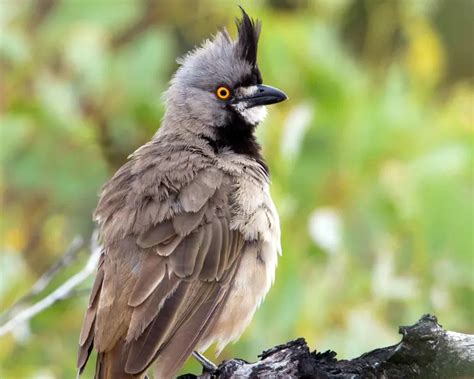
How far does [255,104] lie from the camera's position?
696cm

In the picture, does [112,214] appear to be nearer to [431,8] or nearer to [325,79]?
[325,79]

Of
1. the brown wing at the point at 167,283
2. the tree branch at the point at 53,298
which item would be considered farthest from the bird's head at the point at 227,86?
the tree branch at the point at 53,298

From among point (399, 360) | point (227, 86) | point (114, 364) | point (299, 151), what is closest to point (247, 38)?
point (227, 86)

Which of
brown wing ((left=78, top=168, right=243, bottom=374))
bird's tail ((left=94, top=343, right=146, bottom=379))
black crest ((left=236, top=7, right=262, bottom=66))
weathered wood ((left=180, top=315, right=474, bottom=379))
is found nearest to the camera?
weathered wood ((left=180, top=315, right=474, bottom=379))

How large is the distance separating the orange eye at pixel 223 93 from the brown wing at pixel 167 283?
94cm

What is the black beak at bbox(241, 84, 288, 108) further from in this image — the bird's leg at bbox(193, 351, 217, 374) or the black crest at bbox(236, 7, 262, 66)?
the bird's leg at bbox(193, 351, 217, 374)

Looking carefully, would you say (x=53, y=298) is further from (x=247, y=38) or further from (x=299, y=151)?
(x=299, y=151)

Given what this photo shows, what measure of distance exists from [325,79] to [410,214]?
1570mm

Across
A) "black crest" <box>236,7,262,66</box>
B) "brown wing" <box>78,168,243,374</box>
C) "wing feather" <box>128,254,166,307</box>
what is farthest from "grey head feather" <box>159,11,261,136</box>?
"wing feather" <box>128,254,166,307</box>

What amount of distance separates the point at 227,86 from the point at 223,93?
0.05 meters

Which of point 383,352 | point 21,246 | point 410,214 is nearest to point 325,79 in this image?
point 410,214

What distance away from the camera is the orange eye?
703cm

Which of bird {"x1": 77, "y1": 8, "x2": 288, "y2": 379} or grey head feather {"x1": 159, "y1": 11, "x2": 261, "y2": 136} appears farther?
grey head feather {"x1": 159, "y1": 11, "x2": 261, "y2": 136}

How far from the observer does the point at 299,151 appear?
27.6 feet
